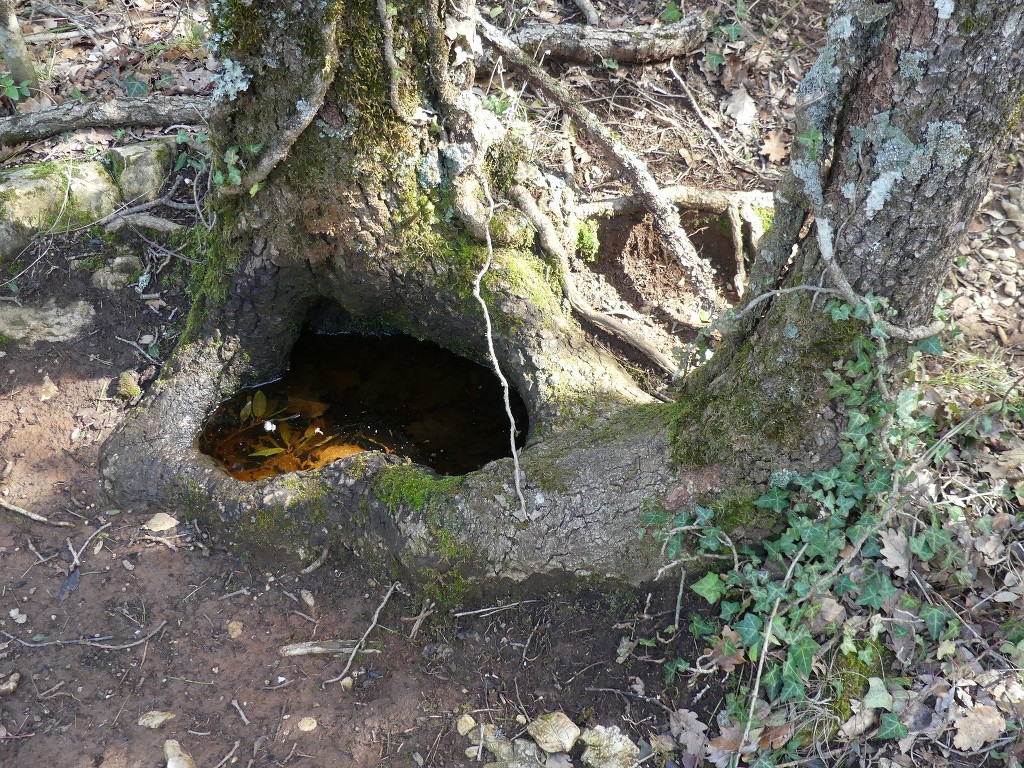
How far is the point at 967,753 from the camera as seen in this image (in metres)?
2.45

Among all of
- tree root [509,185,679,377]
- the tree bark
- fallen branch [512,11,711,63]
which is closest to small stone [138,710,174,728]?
tree root [509,185,679,377]

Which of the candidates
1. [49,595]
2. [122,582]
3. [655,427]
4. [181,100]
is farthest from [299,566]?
[181,100]

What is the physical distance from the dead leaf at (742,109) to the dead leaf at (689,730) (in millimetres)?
4242

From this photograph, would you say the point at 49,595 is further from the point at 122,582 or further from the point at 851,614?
the point at 851,614

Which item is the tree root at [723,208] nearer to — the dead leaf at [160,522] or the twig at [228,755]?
the dead leaf at [160,522]

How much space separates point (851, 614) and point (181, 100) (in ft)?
16.2

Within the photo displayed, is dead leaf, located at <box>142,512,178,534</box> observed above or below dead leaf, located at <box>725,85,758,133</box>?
below

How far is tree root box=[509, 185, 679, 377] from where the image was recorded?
12.9 feet

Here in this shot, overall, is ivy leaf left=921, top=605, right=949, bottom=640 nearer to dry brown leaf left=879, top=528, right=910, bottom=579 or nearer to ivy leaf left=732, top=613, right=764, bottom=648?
dry brown leaf left=879, top=528, right=910, bottom=579

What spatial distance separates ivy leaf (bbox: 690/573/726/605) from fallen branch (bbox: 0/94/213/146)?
4.03 metres

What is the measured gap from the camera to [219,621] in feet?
11.1

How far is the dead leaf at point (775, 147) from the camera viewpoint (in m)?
5.37

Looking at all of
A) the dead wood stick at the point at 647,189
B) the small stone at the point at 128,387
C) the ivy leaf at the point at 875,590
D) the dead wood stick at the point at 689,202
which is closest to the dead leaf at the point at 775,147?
the dead wood stick at the point at 689,202

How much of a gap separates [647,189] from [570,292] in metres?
0.98
